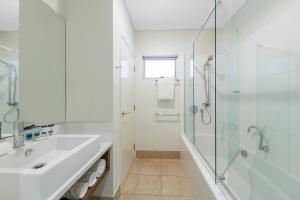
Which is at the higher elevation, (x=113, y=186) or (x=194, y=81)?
(x=194, y=81)

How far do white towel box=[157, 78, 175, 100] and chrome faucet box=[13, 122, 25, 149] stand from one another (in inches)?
100

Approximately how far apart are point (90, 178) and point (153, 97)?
2.37 m

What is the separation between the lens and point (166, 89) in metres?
Result: 3.65

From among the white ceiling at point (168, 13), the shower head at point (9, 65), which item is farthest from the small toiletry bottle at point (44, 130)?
the white ceiling at point (168, 13)

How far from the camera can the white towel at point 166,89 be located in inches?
144

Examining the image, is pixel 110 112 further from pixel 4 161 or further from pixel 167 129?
pixel 167 129

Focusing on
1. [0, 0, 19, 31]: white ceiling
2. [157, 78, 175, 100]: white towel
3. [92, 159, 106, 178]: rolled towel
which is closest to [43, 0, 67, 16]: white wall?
[0, 0, 19, 31]: white ceiling

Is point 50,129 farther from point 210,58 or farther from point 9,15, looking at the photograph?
point 210,58

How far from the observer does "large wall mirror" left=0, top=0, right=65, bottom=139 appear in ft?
4.48

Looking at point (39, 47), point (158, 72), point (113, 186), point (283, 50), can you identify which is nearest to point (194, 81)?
point (158, 72)

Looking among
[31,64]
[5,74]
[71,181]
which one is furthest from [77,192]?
[31,64]

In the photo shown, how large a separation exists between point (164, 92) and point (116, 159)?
1.80m

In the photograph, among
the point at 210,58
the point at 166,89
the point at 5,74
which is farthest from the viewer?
the point at 166,89

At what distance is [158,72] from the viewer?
385 centimetres
